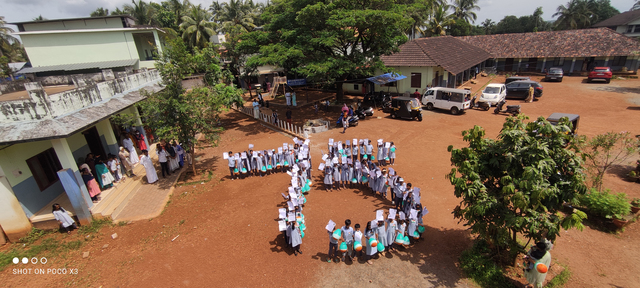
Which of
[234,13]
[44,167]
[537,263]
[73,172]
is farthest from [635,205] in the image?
[234,13]

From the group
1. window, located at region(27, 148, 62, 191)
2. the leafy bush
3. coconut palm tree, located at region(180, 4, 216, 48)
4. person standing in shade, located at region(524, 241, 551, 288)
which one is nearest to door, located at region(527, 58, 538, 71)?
the leafy bush

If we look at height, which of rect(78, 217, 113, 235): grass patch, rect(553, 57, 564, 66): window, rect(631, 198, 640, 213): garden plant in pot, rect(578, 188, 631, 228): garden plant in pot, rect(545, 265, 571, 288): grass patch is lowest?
rect(545, 265, 571, 288): grass patch

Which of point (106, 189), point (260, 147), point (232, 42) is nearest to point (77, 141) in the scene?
point (106, 189)

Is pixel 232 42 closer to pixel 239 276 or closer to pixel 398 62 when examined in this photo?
pixel 398 62

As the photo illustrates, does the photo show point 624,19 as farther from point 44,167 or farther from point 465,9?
point 44,167

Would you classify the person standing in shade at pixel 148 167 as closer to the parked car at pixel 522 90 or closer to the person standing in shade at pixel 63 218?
the person standing in shade at pixel 63 218

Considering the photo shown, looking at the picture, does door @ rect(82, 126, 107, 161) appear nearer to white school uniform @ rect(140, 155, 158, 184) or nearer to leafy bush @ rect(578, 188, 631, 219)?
white school uniform @ rect(140, 155, 158, 184)

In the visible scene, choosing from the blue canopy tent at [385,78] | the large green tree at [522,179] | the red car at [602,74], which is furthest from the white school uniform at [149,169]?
the red car at [602,74]
